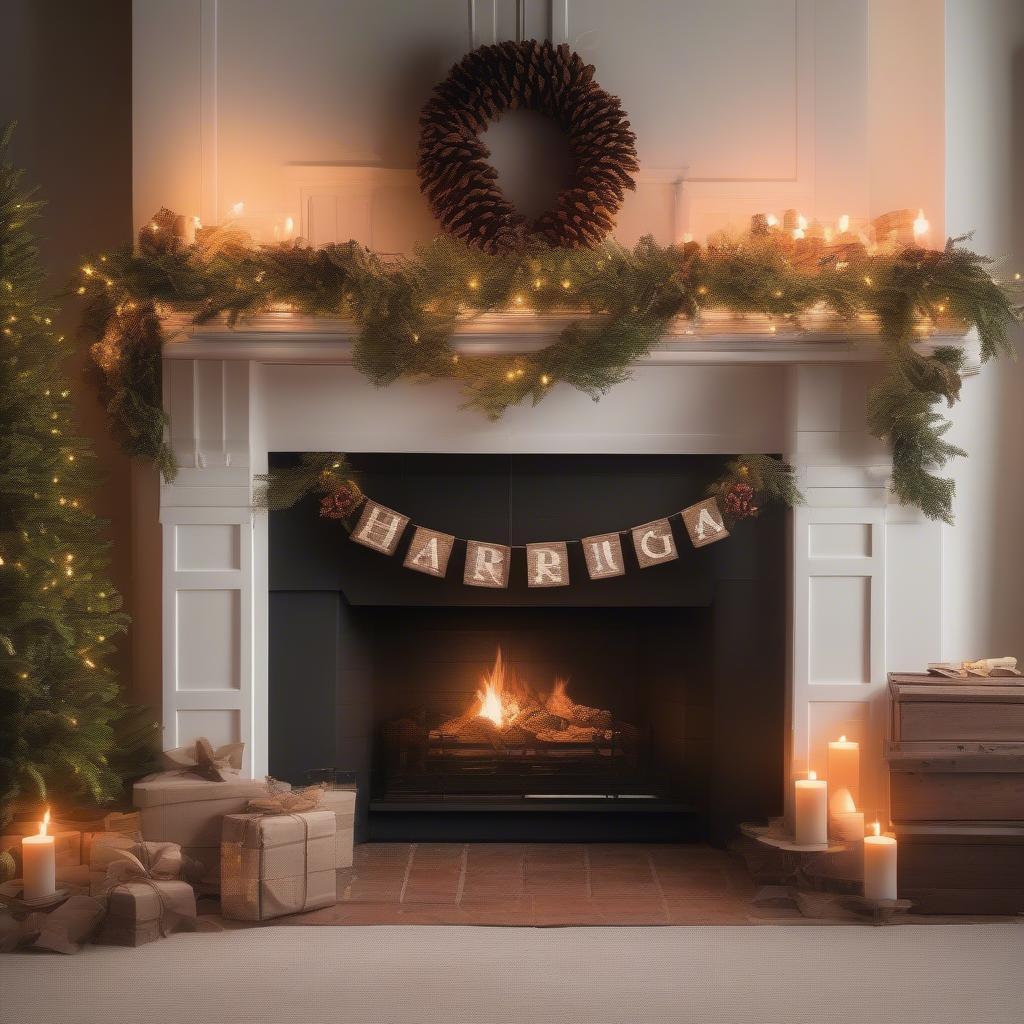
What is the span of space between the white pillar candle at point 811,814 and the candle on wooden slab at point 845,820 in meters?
0.06

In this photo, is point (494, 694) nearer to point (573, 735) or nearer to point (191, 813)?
point (573, 735)

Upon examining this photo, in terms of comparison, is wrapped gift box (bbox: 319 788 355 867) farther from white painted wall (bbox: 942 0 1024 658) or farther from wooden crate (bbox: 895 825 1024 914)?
white painted wall (bbox: 942 0 1024 658)

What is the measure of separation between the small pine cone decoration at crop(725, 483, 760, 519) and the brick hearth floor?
3.61 ft

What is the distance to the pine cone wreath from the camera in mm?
3412

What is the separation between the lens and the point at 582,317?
3.25 m

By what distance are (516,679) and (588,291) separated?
4.99 feet

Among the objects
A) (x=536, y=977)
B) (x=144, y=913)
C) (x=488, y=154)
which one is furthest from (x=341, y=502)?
(x=536, y=977)

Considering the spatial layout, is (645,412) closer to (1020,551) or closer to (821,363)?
(821,363)

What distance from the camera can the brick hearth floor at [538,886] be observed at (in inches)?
122

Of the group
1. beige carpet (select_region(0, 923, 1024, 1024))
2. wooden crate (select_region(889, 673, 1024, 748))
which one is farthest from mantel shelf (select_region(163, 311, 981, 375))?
beige carpet (select_region(0, 923, 1024, 1024))

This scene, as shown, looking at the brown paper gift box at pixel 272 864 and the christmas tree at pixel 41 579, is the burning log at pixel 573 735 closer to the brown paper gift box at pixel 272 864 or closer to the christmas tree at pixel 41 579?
the brown paper gift box at pixel 272 864

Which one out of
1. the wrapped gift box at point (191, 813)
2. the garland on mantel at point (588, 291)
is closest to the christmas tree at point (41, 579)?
the wrapped gift box at point (191, 813)

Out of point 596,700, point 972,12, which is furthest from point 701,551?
point 972,12

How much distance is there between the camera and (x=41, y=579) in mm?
3244
